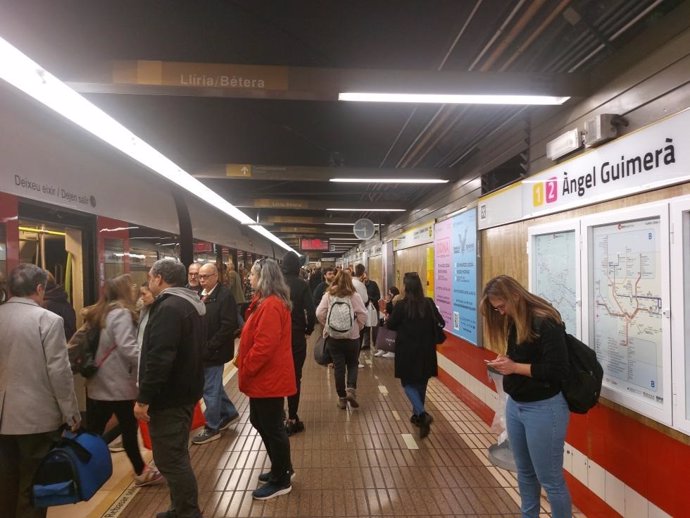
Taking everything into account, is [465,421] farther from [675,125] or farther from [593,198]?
[675,125]

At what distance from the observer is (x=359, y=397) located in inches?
203

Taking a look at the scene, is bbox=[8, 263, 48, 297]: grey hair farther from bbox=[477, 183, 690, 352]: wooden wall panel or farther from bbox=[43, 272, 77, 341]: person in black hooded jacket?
bbox=[477, 183, 690, 352]: wooden wall panel

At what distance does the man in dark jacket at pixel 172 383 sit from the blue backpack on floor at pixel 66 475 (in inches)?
11.7

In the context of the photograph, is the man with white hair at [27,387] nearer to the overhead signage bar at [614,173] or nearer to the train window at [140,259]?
the train window at [140,259]

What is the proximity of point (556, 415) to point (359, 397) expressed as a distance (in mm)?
3280

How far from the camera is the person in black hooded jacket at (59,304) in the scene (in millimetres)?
2898

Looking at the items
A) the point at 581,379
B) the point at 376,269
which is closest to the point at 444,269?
the point at 581,379

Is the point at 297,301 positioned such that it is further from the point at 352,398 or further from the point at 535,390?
the point at 535,390

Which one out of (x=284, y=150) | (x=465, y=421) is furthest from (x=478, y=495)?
(x=284, y=150)

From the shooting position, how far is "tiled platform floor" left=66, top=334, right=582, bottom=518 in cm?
277

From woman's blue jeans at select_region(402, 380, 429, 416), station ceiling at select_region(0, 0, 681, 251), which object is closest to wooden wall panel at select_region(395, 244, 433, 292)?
station ceiling at select_region(0, 0, 681, 251)

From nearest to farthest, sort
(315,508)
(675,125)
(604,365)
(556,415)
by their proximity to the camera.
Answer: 1. (675,125)
2. (556,415)
3. (604,365)
4. (315,508)

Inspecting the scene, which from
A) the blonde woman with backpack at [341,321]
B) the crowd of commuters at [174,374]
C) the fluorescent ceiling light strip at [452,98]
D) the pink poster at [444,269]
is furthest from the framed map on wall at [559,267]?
the pink poster at [444,269]

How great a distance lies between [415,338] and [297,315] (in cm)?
106
